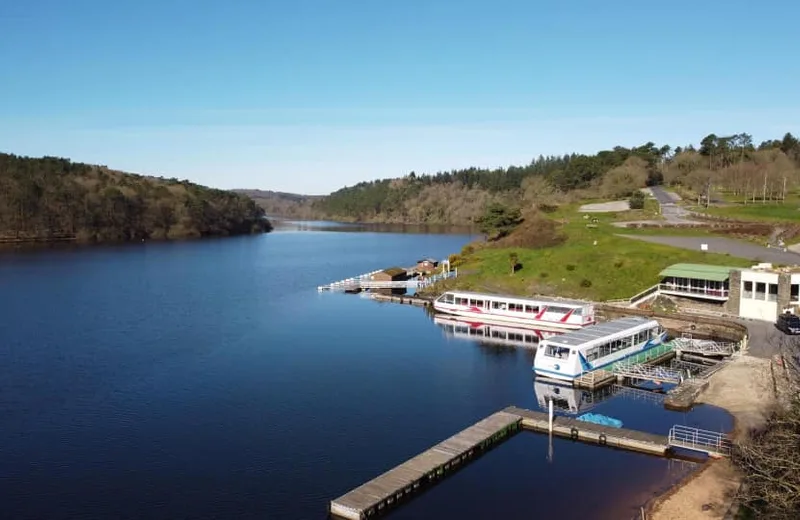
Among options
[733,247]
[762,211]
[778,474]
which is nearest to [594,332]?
[778,474]

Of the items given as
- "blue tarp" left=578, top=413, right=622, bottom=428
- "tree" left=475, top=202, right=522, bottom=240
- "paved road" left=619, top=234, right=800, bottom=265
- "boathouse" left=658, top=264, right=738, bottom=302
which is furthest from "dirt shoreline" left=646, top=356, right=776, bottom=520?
"tree" left=475, top=202, right=522, bottom=240

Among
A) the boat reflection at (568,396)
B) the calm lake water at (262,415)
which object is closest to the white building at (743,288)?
the calm lake water at (262,415)

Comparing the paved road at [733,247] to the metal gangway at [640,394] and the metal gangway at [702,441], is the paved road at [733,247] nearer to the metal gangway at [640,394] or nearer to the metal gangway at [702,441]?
the metal gangway at [640,394]

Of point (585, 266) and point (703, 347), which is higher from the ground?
point (585, 266)

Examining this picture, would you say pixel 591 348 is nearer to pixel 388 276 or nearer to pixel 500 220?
pixel 388 276

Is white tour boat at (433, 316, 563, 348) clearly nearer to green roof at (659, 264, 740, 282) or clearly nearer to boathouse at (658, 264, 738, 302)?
boathouse at (658, 264, 738, 302)

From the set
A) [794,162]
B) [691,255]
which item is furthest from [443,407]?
[794,162]
